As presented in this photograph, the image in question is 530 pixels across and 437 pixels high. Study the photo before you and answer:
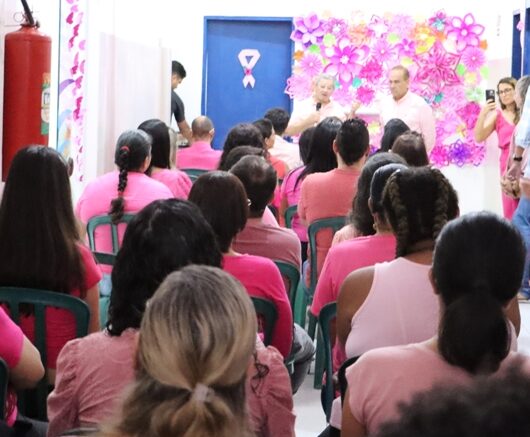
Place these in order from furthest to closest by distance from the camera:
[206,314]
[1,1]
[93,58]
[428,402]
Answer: [93,58] < [1,1] < [206,314] < [428,402]

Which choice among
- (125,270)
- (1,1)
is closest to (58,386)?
(125,270)

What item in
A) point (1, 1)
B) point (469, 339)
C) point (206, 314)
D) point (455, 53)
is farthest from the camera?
point (455, 53)

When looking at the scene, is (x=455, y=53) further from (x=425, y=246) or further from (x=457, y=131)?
(x=425, y=246)

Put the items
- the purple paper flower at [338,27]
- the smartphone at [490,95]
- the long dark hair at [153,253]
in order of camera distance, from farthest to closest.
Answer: the purple paper flower at [338,27], the smartphone at [490,95], the long dark hair at [153,253]

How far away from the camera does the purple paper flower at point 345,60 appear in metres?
10.1

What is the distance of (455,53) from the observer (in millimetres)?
10023

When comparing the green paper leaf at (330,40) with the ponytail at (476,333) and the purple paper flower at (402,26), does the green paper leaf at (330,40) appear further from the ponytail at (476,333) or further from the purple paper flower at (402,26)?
the ponytail at (476,333)

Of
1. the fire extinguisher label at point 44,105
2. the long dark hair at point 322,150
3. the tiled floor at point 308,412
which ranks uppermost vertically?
the fire extinguisher label at point 44,105

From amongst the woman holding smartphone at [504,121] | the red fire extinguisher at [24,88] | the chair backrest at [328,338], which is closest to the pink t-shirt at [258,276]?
the chair backrest at [328,338]

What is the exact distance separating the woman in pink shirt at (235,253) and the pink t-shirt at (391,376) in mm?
1172

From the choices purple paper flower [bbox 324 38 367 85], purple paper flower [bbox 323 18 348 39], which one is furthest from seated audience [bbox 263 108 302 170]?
purple paper flower [bbox 323 18 348 39]

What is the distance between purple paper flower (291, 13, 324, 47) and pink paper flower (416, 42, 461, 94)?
100cm

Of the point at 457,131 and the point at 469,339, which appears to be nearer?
the point at 469,339

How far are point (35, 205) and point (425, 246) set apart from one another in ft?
3.97
